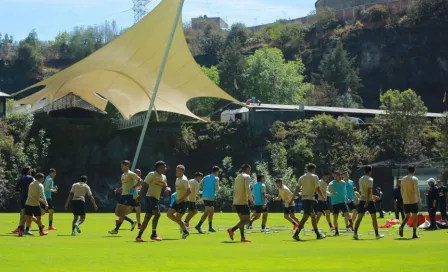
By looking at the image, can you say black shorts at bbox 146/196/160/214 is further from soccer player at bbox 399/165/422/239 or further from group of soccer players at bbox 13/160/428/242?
soccer player at bbox 399/165/422/239

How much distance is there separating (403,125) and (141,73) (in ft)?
78.0

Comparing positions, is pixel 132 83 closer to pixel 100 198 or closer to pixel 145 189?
pixel 100 198

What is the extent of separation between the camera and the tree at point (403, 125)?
230 feet

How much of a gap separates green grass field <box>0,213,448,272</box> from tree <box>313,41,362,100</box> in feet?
313

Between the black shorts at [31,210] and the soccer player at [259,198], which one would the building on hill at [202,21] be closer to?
the soccer player at [259,198]

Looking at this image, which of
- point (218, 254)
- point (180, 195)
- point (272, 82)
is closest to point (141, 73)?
point (180, 195)

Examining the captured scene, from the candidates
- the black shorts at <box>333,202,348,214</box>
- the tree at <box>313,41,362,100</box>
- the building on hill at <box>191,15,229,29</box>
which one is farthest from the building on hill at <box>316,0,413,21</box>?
the black shorts at <box>333,202,348,214</box>

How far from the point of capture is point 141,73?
56281mm

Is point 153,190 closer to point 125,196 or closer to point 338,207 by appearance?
point 125,196

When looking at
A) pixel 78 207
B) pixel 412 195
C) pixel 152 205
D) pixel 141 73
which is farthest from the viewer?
pixel 141 73

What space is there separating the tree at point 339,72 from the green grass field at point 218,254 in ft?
313

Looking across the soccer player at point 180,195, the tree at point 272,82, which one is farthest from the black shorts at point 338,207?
the tree at point 272,82

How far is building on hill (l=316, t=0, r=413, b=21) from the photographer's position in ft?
420

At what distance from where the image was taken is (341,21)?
131 meters
